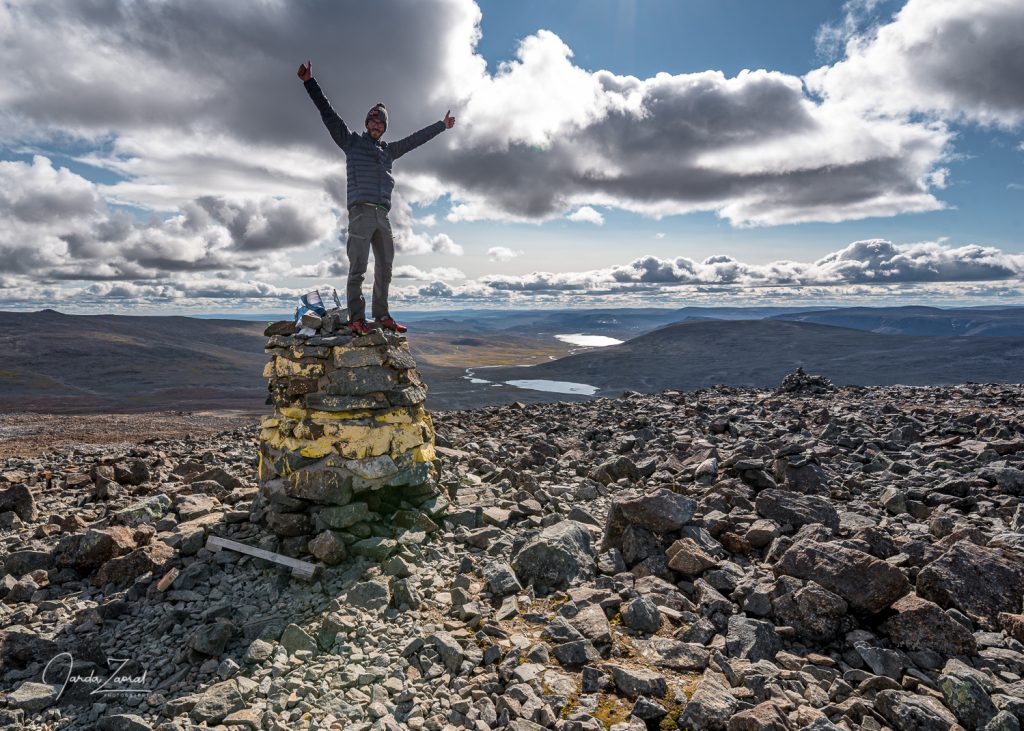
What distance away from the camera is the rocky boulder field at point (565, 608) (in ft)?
15.5

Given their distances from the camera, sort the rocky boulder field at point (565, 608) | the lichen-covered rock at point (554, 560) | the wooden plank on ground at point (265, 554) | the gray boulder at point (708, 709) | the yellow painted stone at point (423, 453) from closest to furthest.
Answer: the gray boulder at point (708, 709), the rocky boulder field at point (565, 608), the lichen-covered rock at point (554, 560), the wooden plank on ground at point (265, 554), the yellow painted stone at point (423, 453)

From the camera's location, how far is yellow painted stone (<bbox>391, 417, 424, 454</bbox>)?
891cm

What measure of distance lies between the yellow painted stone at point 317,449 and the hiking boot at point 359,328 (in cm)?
196

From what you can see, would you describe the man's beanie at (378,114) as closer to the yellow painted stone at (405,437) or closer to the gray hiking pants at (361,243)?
the gray hiking pants at (361,243)

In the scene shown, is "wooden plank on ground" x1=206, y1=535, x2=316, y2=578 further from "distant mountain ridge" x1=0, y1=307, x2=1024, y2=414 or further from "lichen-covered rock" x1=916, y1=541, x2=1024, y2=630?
"distant mountain ridge" x1=0, y1=307, x2=1024, y2=414

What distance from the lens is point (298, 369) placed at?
349 inches

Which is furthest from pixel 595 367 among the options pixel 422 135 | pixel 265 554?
pixel 265 554

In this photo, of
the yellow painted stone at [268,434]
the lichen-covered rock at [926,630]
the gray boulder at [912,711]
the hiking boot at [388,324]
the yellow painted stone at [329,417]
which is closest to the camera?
the gray boulder at [912,711]

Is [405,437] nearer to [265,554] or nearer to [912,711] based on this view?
[265,554]

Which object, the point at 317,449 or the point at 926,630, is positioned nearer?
the point at 926,630

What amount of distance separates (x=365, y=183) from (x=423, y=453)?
508 cm

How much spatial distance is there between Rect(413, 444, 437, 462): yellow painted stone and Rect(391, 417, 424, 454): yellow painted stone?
0.11 m

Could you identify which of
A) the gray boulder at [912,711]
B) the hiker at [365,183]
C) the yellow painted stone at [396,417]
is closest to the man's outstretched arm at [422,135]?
the hiker at [365,183]

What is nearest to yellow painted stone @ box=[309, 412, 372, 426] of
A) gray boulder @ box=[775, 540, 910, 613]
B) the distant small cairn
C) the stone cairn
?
the stone cairn
